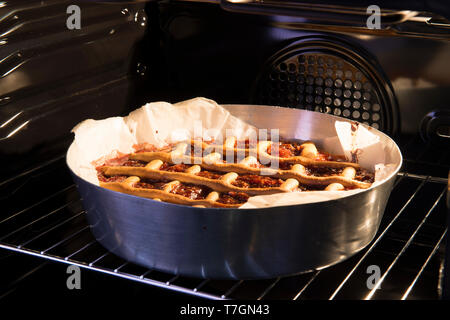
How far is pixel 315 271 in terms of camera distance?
2.74 feet

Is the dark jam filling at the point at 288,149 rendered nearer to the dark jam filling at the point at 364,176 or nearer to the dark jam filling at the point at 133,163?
the dark jam filling at the point at 364,176

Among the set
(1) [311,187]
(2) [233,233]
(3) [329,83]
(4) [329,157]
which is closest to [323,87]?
(3) [329,83]

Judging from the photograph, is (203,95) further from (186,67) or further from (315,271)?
(315,271)

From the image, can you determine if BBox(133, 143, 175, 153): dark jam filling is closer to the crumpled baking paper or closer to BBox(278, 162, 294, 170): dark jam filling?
the crumpled baking paper

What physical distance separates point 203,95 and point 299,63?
0.24 metres

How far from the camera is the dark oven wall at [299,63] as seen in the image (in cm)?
100

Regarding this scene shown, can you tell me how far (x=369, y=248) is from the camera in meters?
0.92

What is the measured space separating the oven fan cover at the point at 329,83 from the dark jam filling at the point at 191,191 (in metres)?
0.29

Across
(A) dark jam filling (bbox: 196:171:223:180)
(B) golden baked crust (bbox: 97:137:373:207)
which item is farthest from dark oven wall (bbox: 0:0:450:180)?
(A) dark jam filling (bbox: 196:171:223:180)

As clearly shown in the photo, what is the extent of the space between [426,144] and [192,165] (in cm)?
44

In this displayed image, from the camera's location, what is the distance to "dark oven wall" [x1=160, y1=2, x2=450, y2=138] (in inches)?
39.4

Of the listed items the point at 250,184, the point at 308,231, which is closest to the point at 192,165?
the point at 250,184

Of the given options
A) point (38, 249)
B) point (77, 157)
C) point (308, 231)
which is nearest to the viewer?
point (308, 231)
